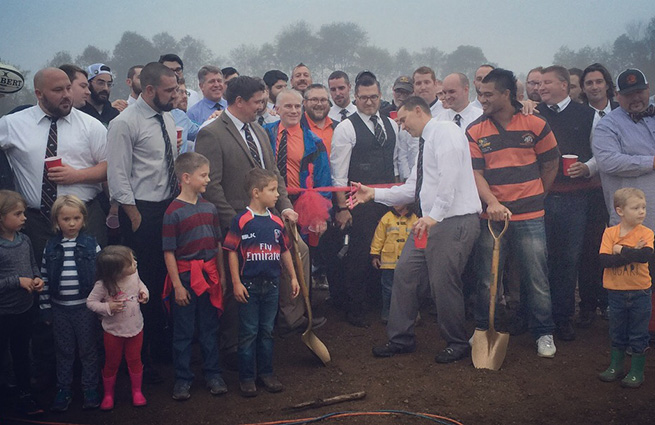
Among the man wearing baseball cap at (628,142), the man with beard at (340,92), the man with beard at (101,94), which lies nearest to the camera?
the man wearing baseball cap at (628,142)

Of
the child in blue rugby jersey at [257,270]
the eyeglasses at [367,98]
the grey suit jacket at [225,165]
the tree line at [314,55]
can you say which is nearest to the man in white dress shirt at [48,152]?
the grey suit jacket at [225,165]

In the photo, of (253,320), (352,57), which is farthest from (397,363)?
(352,57)

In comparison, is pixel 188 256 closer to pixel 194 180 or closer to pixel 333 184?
pixel 194 180

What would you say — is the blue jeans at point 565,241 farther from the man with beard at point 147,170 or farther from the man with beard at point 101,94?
the man with beard at point 101,94

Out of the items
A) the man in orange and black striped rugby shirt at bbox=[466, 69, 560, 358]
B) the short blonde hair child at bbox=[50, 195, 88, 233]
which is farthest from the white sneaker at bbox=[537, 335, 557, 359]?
the short blonde hair child at bbox=[50, 195, 88, 233]

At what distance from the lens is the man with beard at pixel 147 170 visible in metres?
5.22

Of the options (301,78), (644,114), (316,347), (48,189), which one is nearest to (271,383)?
(316,347)

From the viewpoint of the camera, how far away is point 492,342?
18.4 ft

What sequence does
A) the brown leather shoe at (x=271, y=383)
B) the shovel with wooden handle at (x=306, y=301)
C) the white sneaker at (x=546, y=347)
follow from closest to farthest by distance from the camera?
the brown leather shoe at (x=271, y=383) → the shovel with wooden handle at (x=306, y=301) → the white sneaker at (x=546, y=347)

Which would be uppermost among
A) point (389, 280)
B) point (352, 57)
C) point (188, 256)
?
point (352, 57)

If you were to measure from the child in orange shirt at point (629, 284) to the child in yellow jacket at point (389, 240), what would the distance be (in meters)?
2.27

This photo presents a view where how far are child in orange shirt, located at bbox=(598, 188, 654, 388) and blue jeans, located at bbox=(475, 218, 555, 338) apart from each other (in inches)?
29.1

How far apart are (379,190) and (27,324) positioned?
3250mm

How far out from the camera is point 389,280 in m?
7.09
